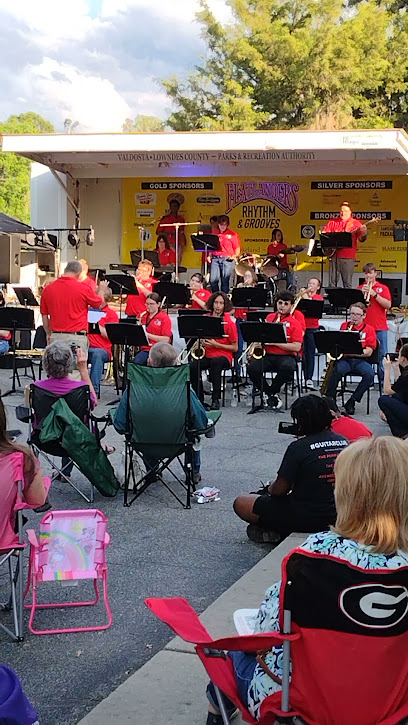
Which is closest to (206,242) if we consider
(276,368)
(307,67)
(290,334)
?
(290,334)

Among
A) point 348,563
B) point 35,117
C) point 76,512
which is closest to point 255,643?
point 348,563

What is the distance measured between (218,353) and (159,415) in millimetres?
Answer: 4951

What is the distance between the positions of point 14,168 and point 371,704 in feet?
207

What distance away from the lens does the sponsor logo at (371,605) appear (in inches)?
92.7

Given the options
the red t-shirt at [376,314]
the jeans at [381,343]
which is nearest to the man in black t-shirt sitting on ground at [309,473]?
the jeans at [381,343]

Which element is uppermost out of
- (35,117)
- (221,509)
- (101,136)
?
(35,117)

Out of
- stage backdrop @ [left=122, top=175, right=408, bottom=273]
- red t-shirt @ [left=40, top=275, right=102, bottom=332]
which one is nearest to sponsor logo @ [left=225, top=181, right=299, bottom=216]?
stage backdrop @ [left=122, top=175, right=408, bottom=273]

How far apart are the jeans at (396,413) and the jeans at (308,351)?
15.1ft

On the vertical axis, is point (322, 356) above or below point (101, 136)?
below

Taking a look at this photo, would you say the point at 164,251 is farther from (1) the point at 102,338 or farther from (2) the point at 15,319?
(2) the point at 15,319

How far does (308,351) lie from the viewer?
1248 cm

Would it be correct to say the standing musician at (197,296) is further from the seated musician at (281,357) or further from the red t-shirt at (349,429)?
the red t-shirt at (349,429)

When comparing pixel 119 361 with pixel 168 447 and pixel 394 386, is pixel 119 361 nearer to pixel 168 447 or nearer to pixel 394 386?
pixel 394 386

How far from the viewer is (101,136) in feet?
58.1
